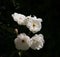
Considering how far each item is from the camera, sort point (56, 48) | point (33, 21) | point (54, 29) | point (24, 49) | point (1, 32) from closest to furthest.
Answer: point (24, 49) → point (33, 21) → point (1, 32) → point (56, 48) → point (54, 29)

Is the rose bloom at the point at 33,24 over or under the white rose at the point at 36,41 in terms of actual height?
over

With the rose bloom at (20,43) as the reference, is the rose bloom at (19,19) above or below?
above

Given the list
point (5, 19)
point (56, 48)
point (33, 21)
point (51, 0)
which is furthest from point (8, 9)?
point (51, 0)

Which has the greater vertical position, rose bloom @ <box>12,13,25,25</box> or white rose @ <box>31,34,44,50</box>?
rose bloom @ <box>12,13,25,25</box>

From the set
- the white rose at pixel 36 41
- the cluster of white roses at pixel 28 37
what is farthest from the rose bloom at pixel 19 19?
the white rose at pixel 36 41

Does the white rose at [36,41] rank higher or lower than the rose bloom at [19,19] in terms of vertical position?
lower

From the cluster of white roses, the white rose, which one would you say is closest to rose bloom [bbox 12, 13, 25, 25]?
the cluster of white roses

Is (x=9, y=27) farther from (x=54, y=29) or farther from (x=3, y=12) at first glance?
(x=54, y=29)

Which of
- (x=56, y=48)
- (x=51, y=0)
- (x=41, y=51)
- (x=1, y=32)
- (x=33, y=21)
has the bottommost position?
(x=56, y=48)

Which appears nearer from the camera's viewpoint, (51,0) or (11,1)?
(11,1)

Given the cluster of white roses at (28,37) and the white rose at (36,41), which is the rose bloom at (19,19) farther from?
the white rose at (36,41)

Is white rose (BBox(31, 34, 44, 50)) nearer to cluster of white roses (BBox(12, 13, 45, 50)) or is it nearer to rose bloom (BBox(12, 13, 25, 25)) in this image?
cluster of white roses (BBox(12, 13, 45, 50))
